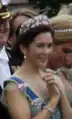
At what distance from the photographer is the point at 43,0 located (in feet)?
49.7

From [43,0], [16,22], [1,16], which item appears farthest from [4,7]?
[43,0]

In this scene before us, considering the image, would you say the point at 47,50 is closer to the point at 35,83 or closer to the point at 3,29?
the point at 35,83

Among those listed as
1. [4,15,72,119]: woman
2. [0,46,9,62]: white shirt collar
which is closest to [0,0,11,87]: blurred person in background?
[0,46,9,62]: white shirt collar

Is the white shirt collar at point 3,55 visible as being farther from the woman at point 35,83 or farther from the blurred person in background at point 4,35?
the woman at point 35,83

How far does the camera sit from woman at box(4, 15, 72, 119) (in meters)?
3.40

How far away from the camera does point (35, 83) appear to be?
3562 mm

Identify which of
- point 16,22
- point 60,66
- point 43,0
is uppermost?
point 60,66

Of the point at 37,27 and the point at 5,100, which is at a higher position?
the point at 37,27

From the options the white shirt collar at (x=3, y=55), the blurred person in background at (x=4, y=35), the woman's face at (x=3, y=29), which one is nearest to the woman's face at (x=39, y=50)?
the blurred person in background at (x=4, y=35)

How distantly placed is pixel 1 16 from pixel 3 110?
1231 millimetres

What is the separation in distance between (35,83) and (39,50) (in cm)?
24

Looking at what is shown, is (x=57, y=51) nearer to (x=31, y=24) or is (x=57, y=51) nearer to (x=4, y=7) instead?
(x=31, y=24)

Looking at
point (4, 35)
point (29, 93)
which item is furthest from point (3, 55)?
point (29, 93)

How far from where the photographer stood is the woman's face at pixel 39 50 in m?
→ 3.59
